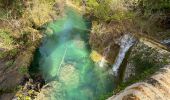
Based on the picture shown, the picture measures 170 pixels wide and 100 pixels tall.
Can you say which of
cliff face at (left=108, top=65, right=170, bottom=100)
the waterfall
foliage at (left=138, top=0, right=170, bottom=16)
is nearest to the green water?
the waterfall

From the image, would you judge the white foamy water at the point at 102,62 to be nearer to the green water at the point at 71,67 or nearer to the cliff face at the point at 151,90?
the green water at the point at 71,67

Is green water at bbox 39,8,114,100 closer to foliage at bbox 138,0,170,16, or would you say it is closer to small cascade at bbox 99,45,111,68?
small cascade at bbox 99,45,111,68

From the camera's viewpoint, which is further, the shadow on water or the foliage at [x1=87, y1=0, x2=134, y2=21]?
the foliage at [x1=87, y1=0, x2=134, y2=21]

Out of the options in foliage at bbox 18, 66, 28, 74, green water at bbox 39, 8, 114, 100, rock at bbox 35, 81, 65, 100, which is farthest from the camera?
foliage at bbox 18, 66, 28, 74

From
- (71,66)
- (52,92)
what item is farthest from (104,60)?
(52,92)

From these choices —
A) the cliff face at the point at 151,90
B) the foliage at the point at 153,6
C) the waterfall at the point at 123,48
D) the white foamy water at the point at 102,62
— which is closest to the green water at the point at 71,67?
the white foamy water at the point at 102,62

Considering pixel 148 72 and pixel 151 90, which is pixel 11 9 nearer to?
pixel 148 72

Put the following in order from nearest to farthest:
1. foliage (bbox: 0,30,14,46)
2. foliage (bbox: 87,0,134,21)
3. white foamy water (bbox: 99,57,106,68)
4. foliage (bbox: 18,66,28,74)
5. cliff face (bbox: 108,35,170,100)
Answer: cliff face (bbox: 108,35,170,100)
foliage (bbox: 18,66,28,74)
white foamy water (bbox: 99,57,106,68)
foliage (bbox: 0,30,14,46)
foliage (bbox: 87,0,134,21)
